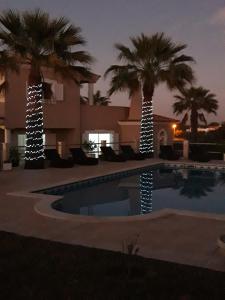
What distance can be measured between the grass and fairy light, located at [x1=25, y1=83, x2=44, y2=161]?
1292 cm

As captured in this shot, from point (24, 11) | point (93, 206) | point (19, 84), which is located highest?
point (24, 11)

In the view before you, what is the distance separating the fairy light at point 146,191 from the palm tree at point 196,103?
20741 millimetres

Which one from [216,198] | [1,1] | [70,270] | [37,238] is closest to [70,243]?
→ [37,238]

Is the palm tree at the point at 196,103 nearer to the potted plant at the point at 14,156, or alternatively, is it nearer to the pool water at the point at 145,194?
the pool water at the point at 145,194

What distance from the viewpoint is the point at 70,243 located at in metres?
6.84

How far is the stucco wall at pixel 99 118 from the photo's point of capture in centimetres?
2627

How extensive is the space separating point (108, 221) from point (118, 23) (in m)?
15.9

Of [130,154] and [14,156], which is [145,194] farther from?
[130,154]

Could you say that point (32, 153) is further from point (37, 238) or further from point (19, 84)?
point (37, 238)

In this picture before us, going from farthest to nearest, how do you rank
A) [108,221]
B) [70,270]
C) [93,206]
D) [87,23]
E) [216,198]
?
[87,23] → [216,198] → [93,206] → [108,221] → [70,270]

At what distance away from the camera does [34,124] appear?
18984 mm

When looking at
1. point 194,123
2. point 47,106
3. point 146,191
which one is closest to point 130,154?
point 47,106

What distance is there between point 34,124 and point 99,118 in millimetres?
8310

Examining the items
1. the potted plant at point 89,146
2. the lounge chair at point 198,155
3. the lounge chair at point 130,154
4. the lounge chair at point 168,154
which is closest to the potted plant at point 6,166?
the potted plant at point 89,146
